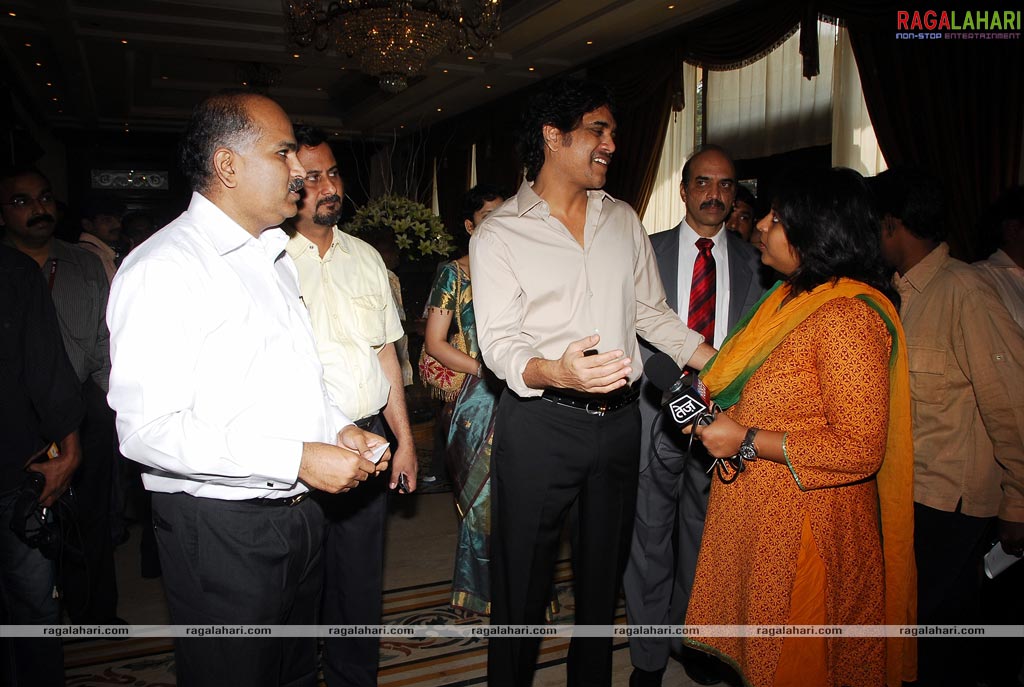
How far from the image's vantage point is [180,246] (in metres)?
1.44

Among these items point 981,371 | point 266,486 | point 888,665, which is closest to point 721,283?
point 981,371

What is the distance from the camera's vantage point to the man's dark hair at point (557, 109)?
2105 millimetres

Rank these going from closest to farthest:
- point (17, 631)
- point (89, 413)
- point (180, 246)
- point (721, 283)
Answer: point (180, 246) → point (17, 631) → point (721, 283) → point (89, 413)

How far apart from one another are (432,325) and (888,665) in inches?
87.1

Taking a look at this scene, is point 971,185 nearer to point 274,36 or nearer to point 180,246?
point 180,246

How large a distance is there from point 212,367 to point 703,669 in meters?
2.23

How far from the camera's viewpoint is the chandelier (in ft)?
15.7

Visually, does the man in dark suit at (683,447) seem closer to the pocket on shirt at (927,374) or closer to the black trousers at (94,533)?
the pocket on shirt at (927,374)

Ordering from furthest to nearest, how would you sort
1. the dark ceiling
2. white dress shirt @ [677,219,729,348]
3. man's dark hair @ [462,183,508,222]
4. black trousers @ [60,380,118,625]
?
the dark ceiling < man's dark hair @ [462,183,508,222] < black trousers @ [60,380,118,625] < white dress shirt @ [677,219,729,348]

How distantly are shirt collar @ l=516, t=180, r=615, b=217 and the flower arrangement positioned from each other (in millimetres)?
3325

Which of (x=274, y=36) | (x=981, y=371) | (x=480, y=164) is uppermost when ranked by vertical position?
(x=274, y=36)

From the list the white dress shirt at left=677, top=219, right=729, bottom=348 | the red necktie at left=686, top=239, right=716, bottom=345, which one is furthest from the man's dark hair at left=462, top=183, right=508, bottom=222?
the red necktie at left=686, top=239, right=716, bottom=345

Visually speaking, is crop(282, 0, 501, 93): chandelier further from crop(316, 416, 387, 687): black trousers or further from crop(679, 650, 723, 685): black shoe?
crop(679, 650, 723, 685): black shoe

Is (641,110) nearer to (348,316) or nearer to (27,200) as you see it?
(348,316)
